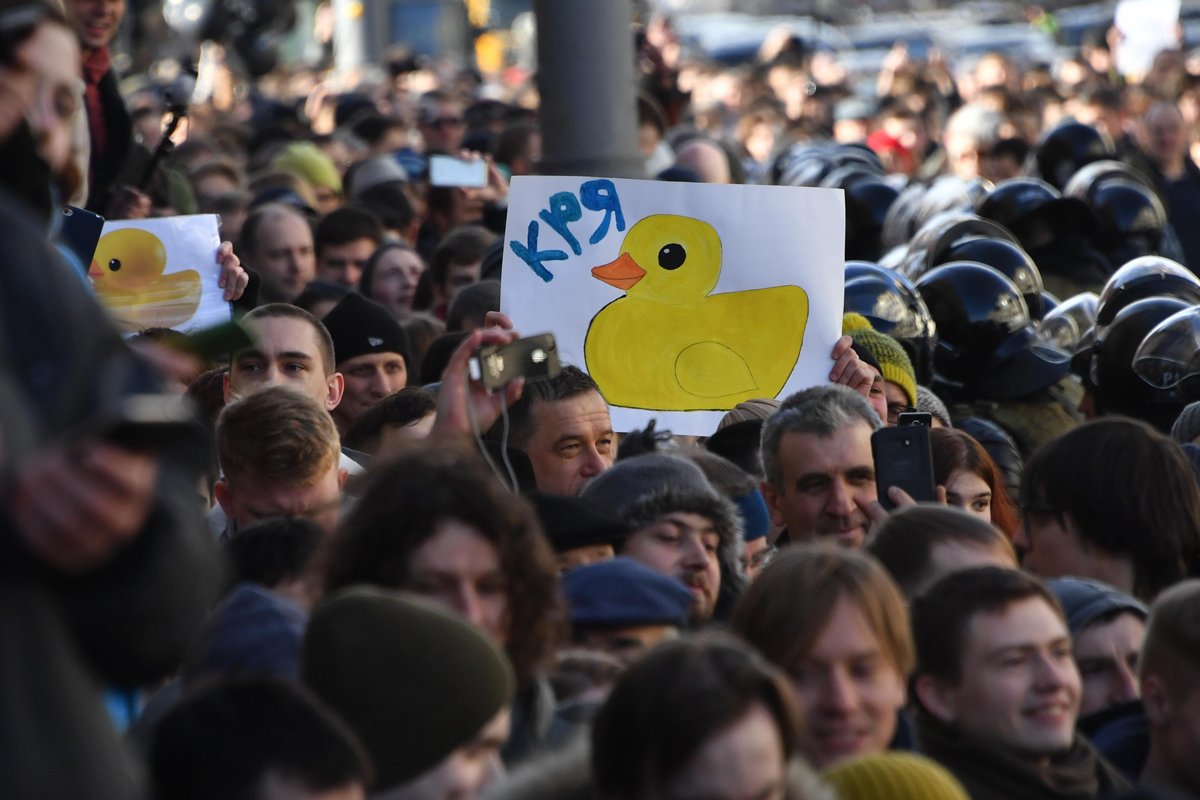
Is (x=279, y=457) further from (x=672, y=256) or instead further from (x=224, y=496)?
(x=672, y=256)

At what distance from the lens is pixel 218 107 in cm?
2267

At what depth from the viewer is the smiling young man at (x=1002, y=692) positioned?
3.87 metres

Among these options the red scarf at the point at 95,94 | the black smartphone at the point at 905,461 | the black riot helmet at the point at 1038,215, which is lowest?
the black smartphone at the point at 905,461

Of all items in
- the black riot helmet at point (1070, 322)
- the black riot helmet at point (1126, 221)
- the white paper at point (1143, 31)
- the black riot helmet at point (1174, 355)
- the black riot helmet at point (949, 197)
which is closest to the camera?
the black riot helmet at point (1174, 355)

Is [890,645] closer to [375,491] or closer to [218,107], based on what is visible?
[375,491]

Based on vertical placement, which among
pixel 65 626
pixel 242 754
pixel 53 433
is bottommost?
pixel 242 754

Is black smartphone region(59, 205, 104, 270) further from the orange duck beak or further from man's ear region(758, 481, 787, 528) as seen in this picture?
man's ear region(758, 481, 787, 528)

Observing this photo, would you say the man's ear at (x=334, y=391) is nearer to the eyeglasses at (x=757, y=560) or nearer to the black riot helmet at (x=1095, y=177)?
the eyeglasses at (x=757, y=560)

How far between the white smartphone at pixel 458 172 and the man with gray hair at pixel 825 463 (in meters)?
5.36

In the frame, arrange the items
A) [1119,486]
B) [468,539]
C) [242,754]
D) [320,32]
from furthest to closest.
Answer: [320,32] → [1119,486] → [468,539] → [242,754]

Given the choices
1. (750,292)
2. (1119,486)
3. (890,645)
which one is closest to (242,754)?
(890,645)

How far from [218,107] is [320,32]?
1303 cm

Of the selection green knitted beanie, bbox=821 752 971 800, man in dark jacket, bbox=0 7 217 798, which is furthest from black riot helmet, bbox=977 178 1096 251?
man in dark jacket, bbox=0 7 217 798

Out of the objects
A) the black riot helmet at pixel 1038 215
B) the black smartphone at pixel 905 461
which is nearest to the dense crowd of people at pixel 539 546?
the black smartphone at pixel 905 461
